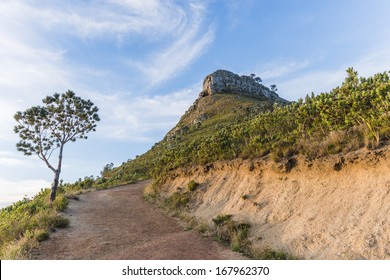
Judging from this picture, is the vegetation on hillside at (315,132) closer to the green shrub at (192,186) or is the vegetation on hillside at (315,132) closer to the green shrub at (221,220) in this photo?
the green shrub at (192,186)

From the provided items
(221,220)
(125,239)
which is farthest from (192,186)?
(125,239)

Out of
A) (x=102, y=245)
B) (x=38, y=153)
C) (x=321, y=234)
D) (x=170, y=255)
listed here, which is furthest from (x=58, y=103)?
(x=321, y=234)

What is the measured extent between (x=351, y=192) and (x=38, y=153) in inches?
1145

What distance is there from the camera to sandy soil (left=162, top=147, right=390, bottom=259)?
10.2 metres

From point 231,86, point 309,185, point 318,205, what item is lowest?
point 318,205

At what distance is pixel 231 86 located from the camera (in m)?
121

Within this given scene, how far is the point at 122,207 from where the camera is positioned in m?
26.5

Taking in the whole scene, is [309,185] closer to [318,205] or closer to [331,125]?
[318,205]

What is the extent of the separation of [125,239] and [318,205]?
9.49 m

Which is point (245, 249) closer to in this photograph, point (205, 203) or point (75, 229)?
point (205, 203)

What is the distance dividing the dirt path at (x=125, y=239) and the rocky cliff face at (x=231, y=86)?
96.8 m

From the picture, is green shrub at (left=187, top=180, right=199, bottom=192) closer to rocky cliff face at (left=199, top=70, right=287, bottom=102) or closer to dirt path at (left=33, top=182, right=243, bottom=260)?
dirt path at (left=33, top=182, right=243, bottom=260)

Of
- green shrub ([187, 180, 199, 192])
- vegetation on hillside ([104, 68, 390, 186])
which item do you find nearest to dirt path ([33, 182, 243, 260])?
green shrub ([187, 180, 199, 192])

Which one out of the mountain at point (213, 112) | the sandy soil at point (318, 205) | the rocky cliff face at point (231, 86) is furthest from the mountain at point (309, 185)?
the rocky cliff face at point (231, 86)
